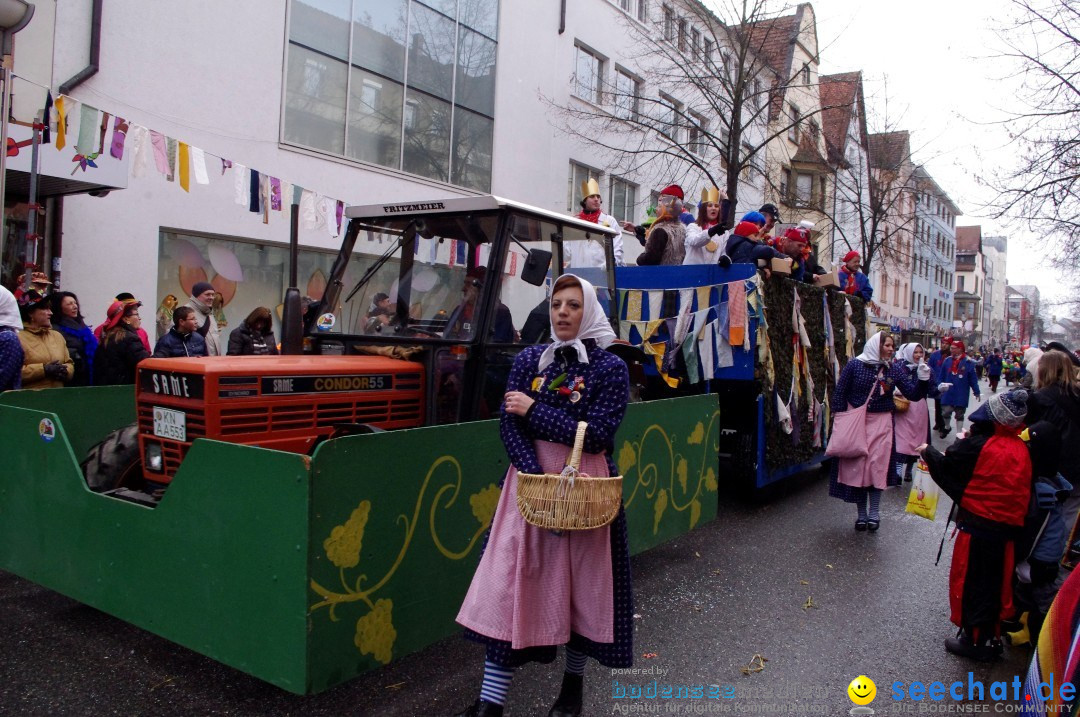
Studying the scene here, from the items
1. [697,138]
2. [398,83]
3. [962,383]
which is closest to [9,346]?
[398,83]

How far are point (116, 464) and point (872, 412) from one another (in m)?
6.00

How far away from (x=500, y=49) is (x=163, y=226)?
824cm

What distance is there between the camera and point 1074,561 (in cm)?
424

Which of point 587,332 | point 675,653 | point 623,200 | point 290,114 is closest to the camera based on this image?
point 587,332

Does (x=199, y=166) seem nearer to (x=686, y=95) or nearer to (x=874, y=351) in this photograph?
(x=874, y=351)

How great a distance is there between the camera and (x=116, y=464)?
4211mm

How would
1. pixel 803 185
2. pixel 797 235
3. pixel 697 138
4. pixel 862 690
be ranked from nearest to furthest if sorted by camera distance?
pixel 862 690 → pixel 797 235 → pixel 697 138 → pixel 803 185

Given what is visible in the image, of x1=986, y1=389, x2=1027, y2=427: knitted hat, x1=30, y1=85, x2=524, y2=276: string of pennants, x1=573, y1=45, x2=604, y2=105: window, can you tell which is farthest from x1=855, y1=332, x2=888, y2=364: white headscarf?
x1=573, y1=45, x2=604, y2=105: window

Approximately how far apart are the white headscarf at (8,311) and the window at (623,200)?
15.6 m

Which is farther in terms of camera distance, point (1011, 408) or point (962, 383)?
point (962, 383)

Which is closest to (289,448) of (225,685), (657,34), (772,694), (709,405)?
(225,685)

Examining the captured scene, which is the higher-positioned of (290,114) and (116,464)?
(290,114)

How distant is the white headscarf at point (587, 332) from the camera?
10.3ft

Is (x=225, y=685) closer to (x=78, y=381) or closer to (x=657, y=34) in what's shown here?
(x=78, y=381)
